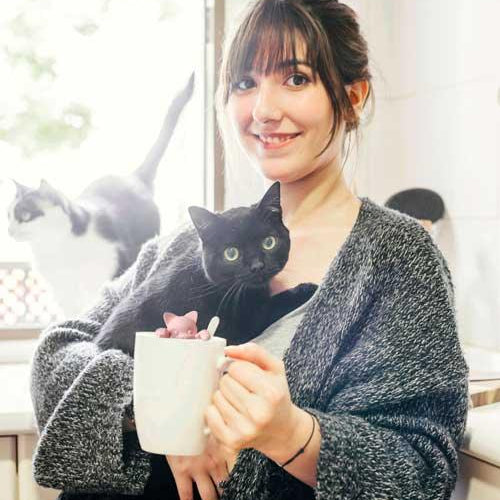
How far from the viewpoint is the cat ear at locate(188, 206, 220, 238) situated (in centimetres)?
71

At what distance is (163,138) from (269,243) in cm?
84

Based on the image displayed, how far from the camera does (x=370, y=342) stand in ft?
2.21

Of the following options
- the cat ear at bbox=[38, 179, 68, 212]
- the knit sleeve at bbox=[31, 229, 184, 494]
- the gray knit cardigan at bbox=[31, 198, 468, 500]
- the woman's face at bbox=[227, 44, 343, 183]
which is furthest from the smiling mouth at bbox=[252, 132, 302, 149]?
the cat ear at bbox=[38, 179, 68, 212]

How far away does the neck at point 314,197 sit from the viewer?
76cm

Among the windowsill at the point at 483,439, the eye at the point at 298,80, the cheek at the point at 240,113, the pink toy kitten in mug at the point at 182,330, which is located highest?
the eye at the point at 298,80

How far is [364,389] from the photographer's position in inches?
25.9

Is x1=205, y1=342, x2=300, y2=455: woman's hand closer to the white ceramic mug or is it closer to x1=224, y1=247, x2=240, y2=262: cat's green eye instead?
the white ceramic mug

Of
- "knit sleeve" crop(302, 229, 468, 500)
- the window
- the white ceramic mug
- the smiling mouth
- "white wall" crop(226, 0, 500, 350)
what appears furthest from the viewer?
the window

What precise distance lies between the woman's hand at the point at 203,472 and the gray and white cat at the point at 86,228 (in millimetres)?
752

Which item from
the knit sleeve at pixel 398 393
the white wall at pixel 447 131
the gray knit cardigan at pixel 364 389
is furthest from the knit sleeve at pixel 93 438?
the white wall at pixel 447 131

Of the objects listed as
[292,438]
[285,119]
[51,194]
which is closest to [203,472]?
[292,438]

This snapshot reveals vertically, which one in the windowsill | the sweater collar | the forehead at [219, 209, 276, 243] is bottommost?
the windowsill

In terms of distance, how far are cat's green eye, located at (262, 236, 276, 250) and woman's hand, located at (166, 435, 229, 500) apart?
7.5 inches

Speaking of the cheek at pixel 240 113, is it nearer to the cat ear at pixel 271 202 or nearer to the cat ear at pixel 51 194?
the cat ear at pixel 271 202
